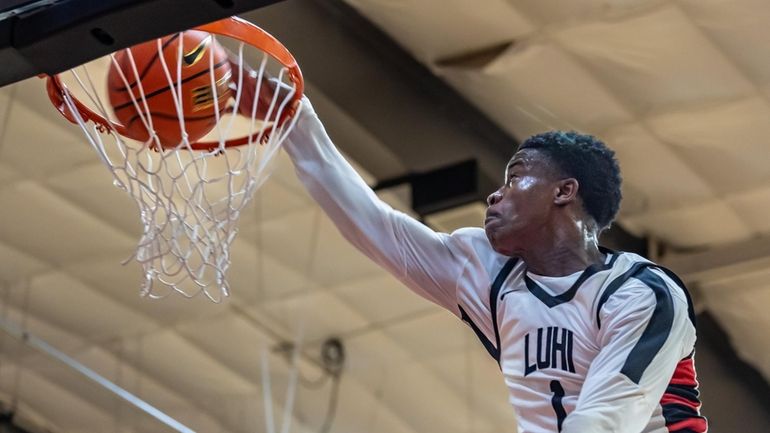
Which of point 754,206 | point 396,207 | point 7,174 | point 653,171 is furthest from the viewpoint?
point 7,174

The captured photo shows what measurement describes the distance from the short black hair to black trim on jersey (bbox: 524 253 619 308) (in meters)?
0.19

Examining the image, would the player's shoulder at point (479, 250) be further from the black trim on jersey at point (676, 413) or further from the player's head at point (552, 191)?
the black trim on jersey at point (676, 413)

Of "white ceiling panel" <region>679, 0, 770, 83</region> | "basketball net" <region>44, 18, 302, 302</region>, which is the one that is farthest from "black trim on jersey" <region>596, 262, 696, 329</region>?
"white ceiling panel" <region>679, 0, 770, 83</region>

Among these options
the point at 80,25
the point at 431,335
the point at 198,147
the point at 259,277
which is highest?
the point at 80,25

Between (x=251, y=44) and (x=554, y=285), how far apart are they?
1.12 meters

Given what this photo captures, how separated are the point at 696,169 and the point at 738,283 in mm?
1166

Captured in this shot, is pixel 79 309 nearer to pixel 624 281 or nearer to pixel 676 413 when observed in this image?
pixel 624 281

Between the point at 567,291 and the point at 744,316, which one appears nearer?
the point at 567,291

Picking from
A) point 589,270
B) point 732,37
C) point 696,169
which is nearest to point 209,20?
point 589,270

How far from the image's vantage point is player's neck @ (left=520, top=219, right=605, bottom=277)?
3.52 metres

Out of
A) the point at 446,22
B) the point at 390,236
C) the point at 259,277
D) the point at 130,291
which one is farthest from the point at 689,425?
the point at 130,291

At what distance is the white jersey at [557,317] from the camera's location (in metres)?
3.13

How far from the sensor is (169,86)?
12.7 ft

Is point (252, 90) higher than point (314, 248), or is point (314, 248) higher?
point (252, 90)
